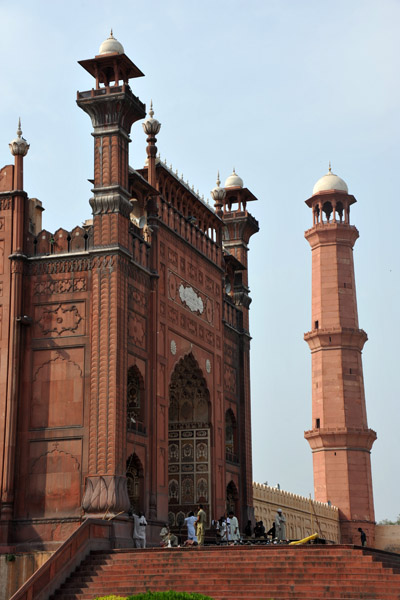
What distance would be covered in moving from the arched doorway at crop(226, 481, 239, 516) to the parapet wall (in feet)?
14.6

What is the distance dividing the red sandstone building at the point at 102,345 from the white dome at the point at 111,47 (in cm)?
4

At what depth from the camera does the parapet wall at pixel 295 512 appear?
3309cm

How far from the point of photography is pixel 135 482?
20203 millimetres

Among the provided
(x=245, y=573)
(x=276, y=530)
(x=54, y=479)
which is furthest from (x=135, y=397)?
(x=245, y=573)

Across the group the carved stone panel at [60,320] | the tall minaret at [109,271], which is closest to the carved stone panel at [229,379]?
the tall minaret at [109,271]

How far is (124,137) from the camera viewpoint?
66.5 feet

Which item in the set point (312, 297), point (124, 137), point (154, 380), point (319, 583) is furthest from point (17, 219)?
point (312, 297)

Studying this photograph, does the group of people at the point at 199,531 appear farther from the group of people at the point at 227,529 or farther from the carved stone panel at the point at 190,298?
the carved stone panel at the point at 190,298

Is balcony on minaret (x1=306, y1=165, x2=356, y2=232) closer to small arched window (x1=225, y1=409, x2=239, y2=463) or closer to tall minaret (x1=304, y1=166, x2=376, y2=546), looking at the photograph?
tall minaret (x1=304, y1=166, x2=376, y2=546)

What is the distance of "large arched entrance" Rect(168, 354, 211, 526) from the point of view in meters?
23.4

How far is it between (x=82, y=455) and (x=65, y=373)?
1748 millimetres

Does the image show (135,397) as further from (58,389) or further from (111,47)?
(111,47)

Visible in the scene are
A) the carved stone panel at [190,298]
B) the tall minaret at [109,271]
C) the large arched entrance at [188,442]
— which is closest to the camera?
the tall minaret at [109,271]

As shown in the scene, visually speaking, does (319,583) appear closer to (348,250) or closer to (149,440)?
(149,440)
